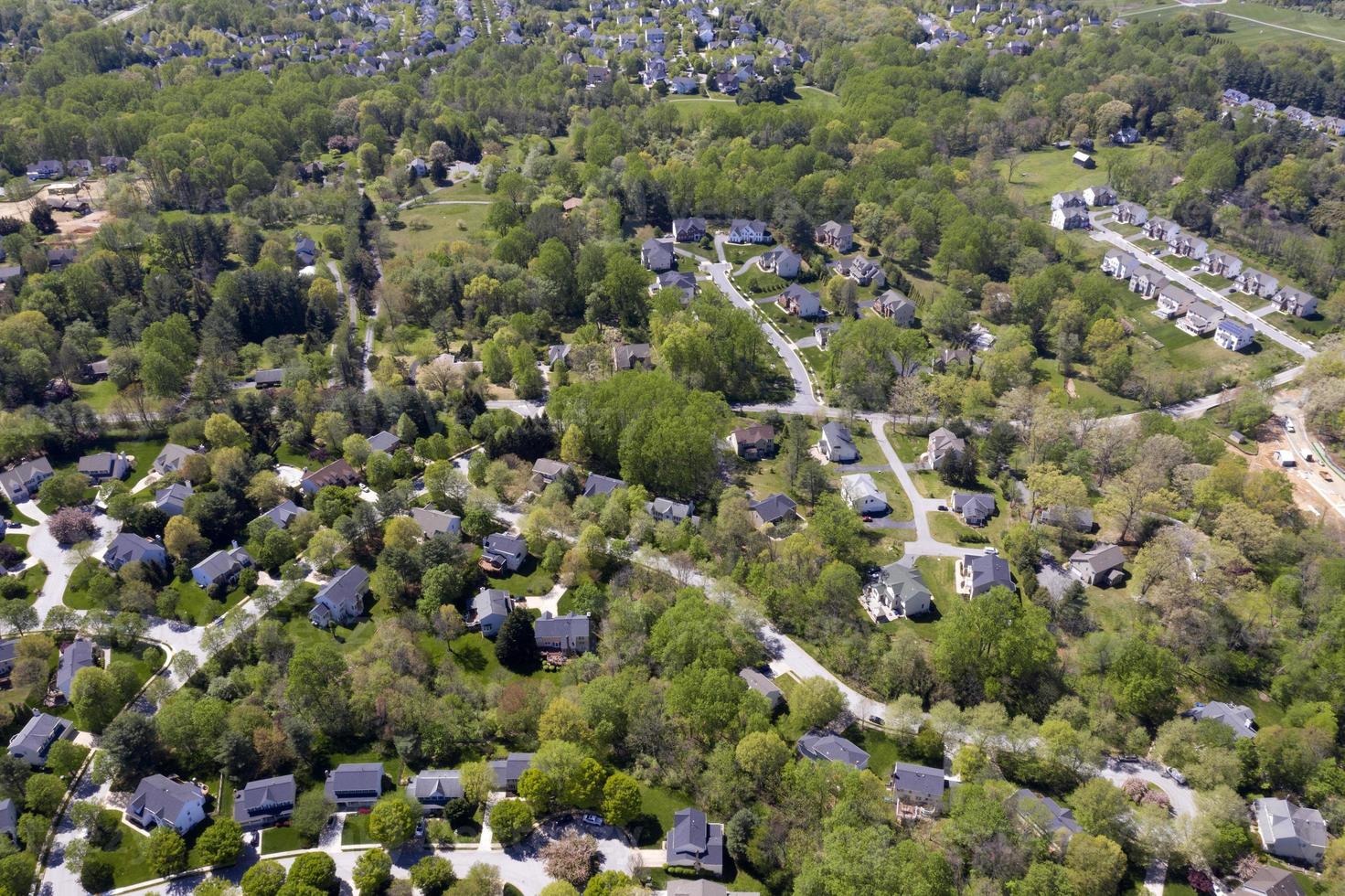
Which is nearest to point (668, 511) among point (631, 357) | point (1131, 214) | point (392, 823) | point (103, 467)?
point (631, 357)

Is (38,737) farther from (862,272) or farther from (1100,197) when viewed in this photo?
(1100,197)

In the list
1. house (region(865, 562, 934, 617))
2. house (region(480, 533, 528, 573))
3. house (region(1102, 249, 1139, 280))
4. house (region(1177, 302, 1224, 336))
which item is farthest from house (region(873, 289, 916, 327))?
house (region(480, 533, 528, 573))

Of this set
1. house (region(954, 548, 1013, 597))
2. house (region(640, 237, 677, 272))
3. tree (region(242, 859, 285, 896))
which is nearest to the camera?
tree (region(242, 859, 285, 896))

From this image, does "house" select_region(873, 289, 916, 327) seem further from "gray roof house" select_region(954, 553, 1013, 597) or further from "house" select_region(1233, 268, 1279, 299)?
"house" select_region(1233, 268, 1279, 299)

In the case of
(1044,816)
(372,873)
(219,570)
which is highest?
(1044,816)

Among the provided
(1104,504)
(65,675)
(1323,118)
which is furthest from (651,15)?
(65,675)

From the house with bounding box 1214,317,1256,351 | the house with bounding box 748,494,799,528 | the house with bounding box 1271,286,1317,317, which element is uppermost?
the house with bounding box 1271,286,1317,317
